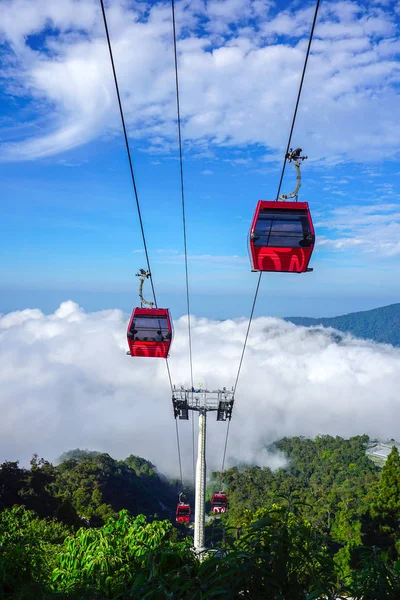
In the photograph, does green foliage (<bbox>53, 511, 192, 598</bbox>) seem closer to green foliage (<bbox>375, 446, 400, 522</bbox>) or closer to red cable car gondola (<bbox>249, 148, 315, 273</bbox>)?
red cable car gondola (<bbox>249, 148, 315, 273</bbox>)

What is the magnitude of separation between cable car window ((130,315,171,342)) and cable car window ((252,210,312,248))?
7342 millimetres

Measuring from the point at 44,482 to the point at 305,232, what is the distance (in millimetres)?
28425

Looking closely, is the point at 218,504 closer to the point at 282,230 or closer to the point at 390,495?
the point at 390,495

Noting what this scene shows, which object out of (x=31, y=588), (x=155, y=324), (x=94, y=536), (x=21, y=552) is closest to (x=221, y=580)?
(x=31, y=588)

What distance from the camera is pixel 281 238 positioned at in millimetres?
7988

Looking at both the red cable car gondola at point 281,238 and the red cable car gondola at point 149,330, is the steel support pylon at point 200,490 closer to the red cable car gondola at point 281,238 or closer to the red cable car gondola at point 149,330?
the red cable car gondola at point 149,330

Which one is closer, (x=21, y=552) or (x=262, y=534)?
(x=262, y=534)

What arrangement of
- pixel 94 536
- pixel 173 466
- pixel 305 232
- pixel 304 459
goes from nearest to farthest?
1. pixel 94 536
2. pixel 305 232
3. pixel 304 459
4. pixel 173 466

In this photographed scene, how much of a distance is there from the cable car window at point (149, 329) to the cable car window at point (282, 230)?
734 cm

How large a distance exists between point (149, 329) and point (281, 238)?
7.79 metres

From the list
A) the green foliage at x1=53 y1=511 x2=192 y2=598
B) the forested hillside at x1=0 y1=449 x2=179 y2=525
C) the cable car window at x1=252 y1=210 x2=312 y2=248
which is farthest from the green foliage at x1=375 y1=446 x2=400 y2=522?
the green foliage at x1=53 y1=511 x2=192 y2=598

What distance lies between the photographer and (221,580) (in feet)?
7.45

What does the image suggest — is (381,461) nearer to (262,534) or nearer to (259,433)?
(262,534)

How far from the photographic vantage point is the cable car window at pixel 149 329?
575 inches
